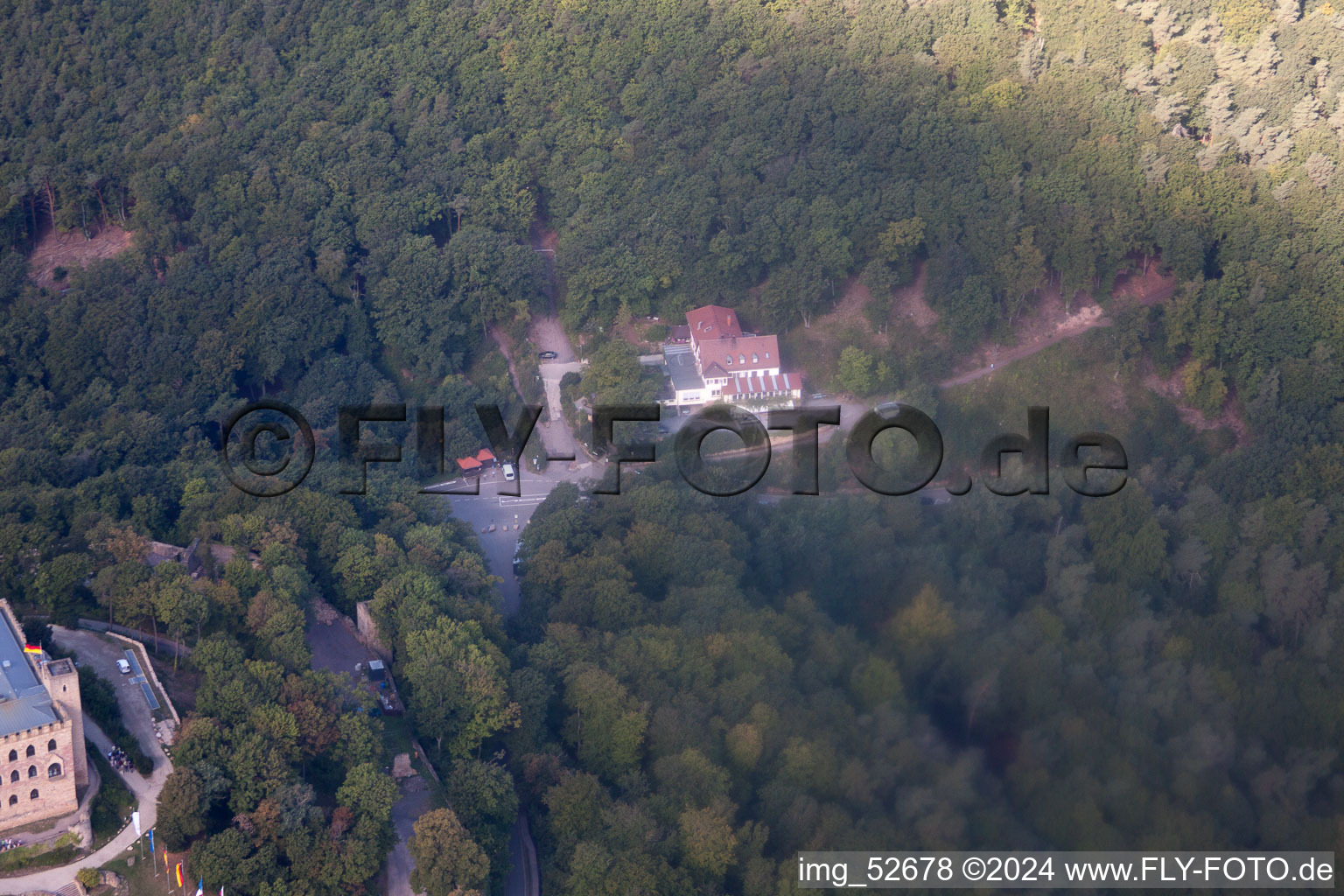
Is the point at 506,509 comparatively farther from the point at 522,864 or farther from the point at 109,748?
the point at 109,748

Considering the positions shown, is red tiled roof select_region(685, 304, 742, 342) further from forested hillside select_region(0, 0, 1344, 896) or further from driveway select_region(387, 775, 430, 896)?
driveway select_region(387, 775, 430, 896)

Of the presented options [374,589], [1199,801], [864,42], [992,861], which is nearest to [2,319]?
[374,589]

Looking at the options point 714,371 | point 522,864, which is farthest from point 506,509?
point 522,864

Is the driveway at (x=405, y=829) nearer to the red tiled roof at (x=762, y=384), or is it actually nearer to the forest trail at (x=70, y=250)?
the red tiled roof at (x=762, y=384)

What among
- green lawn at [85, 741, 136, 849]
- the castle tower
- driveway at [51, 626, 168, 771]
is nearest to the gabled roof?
the castle tower

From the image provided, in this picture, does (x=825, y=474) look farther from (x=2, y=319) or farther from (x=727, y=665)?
(x=2, y=319)

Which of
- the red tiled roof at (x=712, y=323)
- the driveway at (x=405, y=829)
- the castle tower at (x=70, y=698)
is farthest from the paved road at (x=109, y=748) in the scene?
the red tiled roof at (x=712, y=323)
